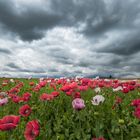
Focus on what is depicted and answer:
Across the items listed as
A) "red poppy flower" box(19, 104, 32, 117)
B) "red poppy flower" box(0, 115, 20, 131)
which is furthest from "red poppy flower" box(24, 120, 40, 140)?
"red poppy flower" box(19, 104, 32, 117)

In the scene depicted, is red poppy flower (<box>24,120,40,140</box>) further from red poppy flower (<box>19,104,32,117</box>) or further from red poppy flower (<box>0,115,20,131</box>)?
red poppy flower (<box>19,104,32,117</box>)

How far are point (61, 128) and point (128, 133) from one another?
1.16m

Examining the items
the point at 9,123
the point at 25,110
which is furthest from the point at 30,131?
the point at 25,110

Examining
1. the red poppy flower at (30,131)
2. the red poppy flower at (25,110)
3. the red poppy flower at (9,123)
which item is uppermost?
the red poppy flower at (25,110)

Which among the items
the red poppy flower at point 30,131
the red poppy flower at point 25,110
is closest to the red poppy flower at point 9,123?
the red poppy flower at point 30,131

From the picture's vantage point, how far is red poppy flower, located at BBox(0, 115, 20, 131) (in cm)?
401

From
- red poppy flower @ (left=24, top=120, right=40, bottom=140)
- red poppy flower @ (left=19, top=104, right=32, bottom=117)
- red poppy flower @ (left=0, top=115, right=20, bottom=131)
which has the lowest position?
red poppy flower @ (left=24, top=120, right=40, bottom=140)

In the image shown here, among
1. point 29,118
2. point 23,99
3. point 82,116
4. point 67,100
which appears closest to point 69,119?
point 82,116

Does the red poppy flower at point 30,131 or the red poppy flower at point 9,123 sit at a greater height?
the red poppy flower at point 9,123

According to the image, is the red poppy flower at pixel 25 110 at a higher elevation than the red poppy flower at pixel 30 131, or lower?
higher

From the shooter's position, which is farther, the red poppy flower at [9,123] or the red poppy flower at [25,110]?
the red poppy flower at [25,110]

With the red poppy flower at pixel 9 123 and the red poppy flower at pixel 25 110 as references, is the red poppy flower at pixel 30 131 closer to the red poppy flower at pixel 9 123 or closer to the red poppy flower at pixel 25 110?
the red poppy flower at pixel 9 123

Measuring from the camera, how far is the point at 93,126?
19.1 feet

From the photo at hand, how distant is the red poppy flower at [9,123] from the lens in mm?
4013
